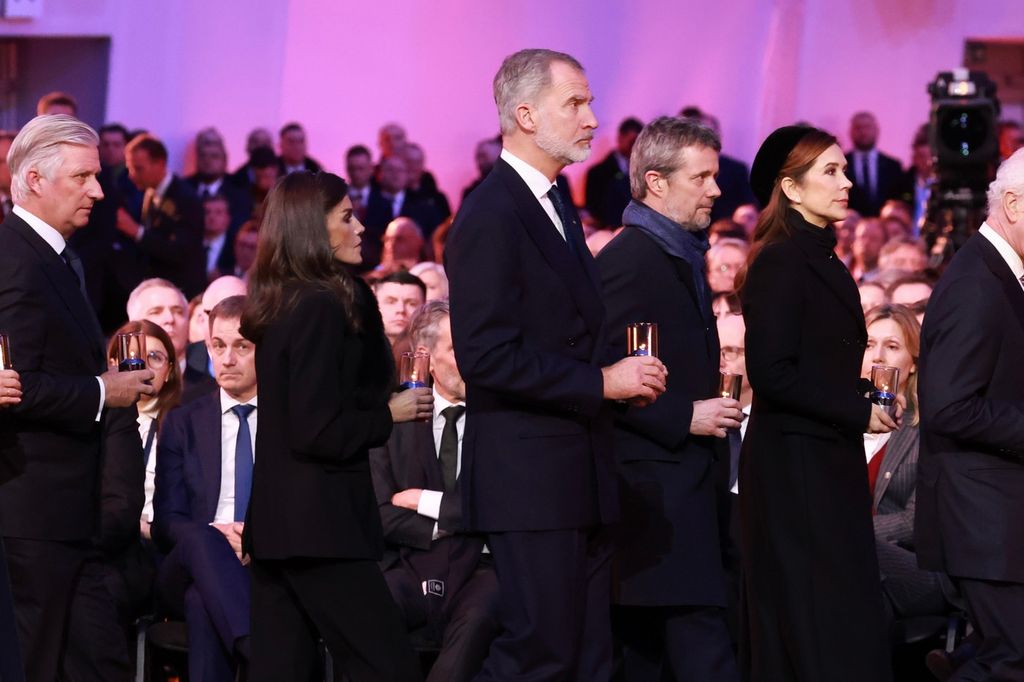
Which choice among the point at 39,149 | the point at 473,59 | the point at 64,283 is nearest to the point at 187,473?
the point at 64,283

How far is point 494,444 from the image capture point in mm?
4078

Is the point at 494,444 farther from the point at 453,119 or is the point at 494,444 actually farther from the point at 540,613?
the point at 453,119

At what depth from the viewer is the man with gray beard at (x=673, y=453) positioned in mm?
4641

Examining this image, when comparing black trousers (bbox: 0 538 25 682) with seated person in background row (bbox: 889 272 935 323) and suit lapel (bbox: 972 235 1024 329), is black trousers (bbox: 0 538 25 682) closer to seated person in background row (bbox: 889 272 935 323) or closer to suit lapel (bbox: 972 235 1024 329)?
suit lapel (bbox: 972 235 1024 329)

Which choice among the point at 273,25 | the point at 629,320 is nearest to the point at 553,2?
the point at 273,25

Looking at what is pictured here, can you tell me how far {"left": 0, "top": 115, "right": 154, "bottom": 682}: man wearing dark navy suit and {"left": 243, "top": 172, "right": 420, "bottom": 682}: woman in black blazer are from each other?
0.51 metres

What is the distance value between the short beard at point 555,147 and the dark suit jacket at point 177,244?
20.0 ft

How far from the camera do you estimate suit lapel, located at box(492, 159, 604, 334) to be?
4.11 m

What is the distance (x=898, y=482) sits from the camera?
5812 mm

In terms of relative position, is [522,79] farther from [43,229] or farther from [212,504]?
[212,504]

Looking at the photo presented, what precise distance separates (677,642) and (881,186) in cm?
859

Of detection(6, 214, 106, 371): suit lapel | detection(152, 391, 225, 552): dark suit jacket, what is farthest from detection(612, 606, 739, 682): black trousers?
detection(6, 214, 106, 371): suit lapel

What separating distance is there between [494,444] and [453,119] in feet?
33.5

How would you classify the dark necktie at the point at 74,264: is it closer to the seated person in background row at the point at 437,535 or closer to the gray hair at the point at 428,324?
the seated person in background row at the point at 437,535
